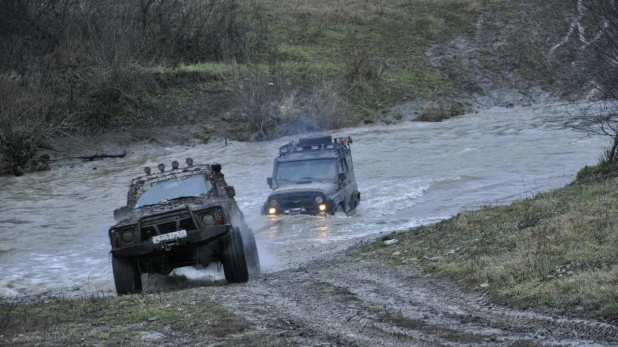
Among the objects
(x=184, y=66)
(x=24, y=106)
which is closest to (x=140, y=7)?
(x=184, y=66)

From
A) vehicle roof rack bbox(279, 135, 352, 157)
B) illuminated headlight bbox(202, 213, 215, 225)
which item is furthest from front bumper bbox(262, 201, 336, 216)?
illuminated headlight bbox(202, 213, 215, 225)

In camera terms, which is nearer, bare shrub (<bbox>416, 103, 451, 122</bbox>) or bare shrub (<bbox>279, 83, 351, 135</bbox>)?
bare shrub (<bbox>279, 83, 351, 135</bbox>)

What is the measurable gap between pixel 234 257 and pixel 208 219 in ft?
1.96

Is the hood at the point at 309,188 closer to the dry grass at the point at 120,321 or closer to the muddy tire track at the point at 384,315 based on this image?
the muddy tire track at the point at 384,315

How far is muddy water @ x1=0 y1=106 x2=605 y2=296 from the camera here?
16781 millimetres

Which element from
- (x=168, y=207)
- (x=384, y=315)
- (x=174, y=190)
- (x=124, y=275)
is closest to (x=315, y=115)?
(x=174, y=190)

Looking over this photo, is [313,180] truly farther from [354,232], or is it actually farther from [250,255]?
[250,255]

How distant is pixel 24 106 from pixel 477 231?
23159mm

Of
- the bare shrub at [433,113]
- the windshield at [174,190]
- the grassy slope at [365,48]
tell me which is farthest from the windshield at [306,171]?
the bare shrub at [433,113]

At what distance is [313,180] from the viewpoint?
19.3 meters

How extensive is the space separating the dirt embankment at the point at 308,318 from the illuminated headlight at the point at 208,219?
837 mm

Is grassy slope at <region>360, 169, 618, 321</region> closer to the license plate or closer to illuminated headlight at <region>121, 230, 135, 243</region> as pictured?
the license plate

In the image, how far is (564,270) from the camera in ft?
30.5

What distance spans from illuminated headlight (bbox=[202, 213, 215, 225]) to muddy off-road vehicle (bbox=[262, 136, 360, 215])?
699cm
